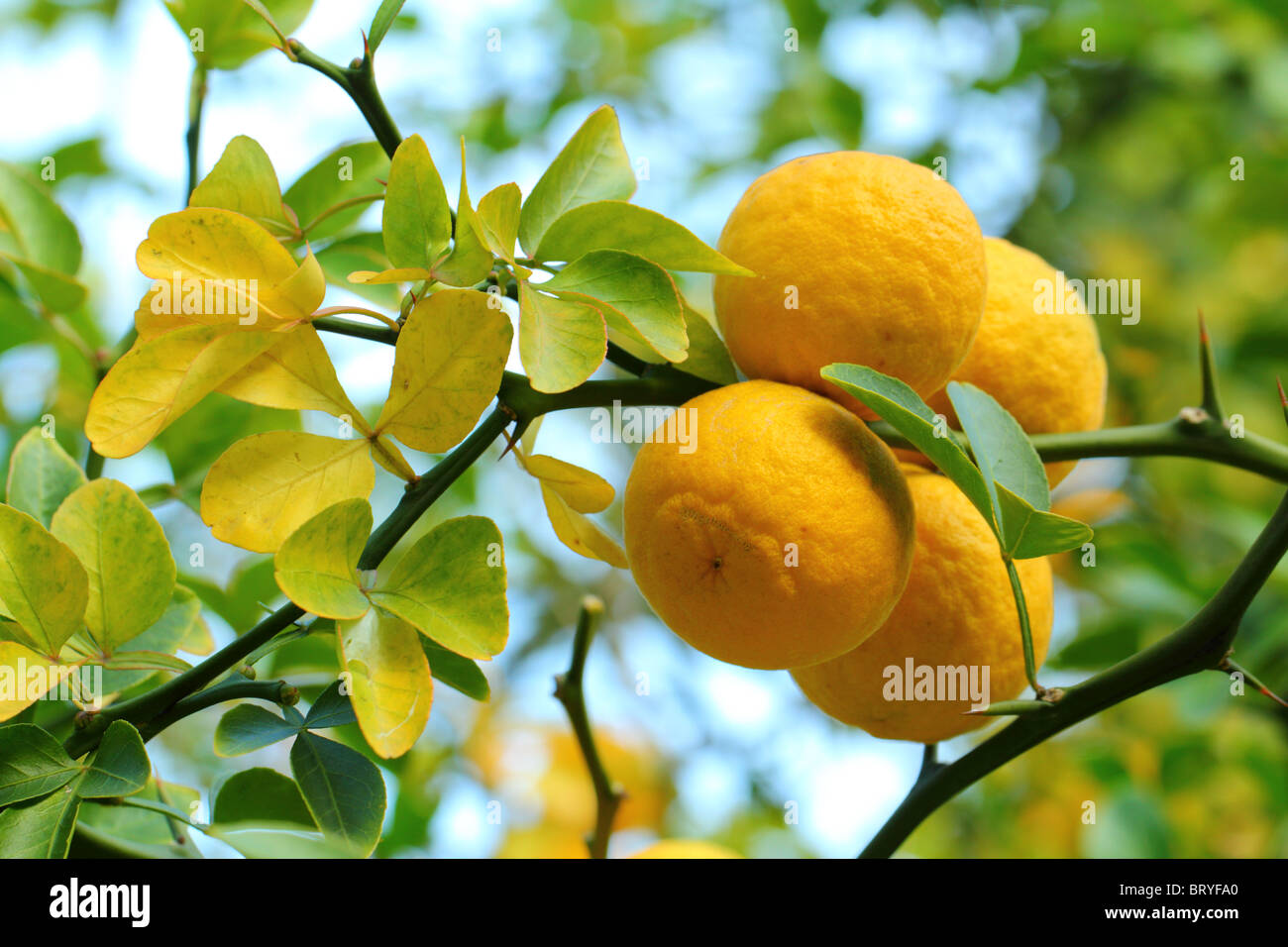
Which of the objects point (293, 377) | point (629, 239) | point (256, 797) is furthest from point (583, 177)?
point (256, 797)

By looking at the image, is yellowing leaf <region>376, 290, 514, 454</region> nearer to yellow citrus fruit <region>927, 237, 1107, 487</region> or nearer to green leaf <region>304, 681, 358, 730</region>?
green leaf <region>304, 681, 358, 730</region>

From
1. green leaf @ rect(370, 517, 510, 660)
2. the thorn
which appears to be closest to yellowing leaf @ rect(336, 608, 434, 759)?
green leaf @ rect(370, 517, 510, 660)

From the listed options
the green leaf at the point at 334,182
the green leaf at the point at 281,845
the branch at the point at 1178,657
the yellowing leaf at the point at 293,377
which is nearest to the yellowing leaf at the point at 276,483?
the yellowing leaf at the point at 293,377

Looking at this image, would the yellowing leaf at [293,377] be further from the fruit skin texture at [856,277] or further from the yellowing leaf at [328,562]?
the fruit skin texture at [856,277]

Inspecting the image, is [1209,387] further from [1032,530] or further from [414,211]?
[414,211]

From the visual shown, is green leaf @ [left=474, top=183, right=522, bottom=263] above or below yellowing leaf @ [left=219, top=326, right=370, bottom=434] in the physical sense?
above

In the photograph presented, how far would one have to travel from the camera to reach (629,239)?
19.1 inches

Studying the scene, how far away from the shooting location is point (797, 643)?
0.50m

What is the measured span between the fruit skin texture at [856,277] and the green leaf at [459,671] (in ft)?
0.68

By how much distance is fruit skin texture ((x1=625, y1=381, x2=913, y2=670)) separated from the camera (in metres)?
0.49

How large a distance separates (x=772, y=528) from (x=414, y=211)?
0.21 metres

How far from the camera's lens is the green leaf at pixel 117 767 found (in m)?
0.43

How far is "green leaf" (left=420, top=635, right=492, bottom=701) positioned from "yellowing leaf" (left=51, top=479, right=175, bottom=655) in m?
0.13
